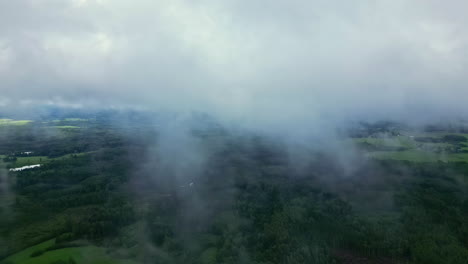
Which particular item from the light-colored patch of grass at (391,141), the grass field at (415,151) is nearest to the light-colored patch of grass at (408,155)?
the grass field at (415,151)

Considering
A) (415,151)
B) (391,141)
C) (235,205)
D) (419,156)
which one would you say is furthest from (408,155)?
(235,205)

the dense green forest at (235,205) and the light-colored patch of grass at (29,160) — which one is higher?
the light-colored patch of grass at (29,160)

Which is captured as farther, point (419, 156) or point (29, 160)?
point (29, 160)

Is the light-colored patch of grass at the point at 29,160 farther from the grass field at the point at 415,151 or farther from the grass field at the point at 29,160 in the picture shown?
the grass field at the point at 415,151

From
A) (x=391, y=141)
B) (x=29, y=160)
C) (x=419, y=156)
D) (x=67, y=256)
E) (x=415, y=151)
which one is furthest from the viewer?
(x=391, y=141)

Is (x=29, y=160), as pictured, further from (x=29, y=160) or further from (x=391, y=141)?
(x=391, y=141)

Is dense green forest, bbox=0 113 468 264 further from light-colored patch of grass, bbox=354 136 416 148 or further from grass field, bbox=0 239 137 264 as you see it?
light-colored patch of grass, bbox=354 136 416 148
